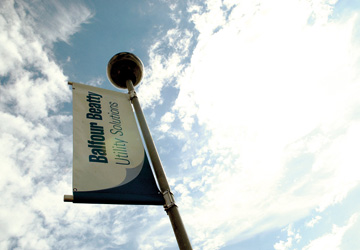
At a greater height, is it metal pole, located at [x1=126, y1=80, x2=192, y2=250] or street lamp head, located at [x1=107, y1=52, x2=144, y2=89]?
street lamp head, located at [x1=107, y1=52, x2=144, y2=89]

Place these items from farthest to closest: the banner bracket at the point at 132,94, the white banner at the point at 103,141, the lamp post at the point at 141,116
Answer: the banner bracket at the point at 132,94
the white banner at the point at 103,141
the lamp post at the point at 141,116

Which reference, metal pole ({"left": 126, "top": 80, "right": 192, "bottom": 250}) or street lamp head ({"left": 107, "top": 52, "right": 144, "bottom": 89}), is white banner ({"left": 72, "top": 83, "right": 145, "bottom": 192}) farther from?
street lamp head ({"left": 107, "top": 52, "right": 144, "bottom": 89})

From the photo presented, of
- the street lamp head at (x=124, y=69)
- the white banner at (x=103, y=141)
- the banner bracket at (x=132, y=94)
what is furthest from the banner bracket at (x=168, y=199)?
the street lamp head at (x=124, y=69)

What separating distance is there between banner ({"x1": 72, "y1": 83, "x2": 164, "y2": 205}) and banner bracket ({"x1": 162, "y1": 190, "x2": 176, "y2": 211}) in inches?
2.8

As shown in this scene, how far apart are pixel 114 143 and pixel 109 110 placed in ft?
3.03

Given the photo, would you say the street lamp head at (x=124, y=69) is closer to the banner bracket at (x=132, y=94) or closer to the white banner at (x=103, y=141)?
the banner bracket at (x=132, y=94)

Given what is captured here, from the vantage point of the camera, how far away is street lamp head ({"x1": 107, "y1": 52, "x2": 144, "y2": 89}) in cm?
543

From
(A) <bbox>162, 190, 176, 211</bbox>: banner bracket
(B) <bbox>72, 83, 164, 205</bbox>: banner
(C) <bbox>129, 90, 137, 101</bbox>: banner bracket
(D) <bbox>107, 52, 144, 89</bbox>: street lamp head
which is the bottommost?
(A) <bbox>162, 190, 176, 211</bbox>: banner bracket

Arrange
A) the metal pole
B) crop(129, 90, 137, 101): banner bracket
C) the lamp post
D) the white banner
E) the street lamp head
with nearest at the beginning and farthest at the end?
the metal pole → the lamp post → the white banner → crop(129, 90, 137, 101): banner bracket → the street lamp head

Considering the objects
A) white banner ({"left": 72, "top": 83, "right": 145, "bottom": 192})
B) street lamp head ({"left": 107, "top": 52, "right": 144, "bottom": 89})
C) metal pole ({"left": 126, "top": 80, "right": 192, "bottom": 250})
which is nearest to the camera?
metal pole ({"left": 126, "top": 80, "right": 192, "bottom": 250})

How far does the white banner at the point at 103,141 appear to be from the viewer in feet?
10.5

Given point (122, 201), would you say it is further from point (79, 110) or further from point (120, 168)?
point (79, 110)

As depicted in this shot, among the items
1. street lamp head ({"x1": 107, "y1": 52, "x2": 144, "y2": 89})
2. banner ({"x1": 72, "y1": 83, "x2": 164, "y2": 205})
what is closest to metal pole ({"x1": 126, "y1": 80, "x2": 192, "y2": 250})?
→ banner ({"x1": 72, "y1": 83, "x2": 164, "y2": 205})

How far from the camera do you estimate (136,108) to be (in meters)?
4.66
